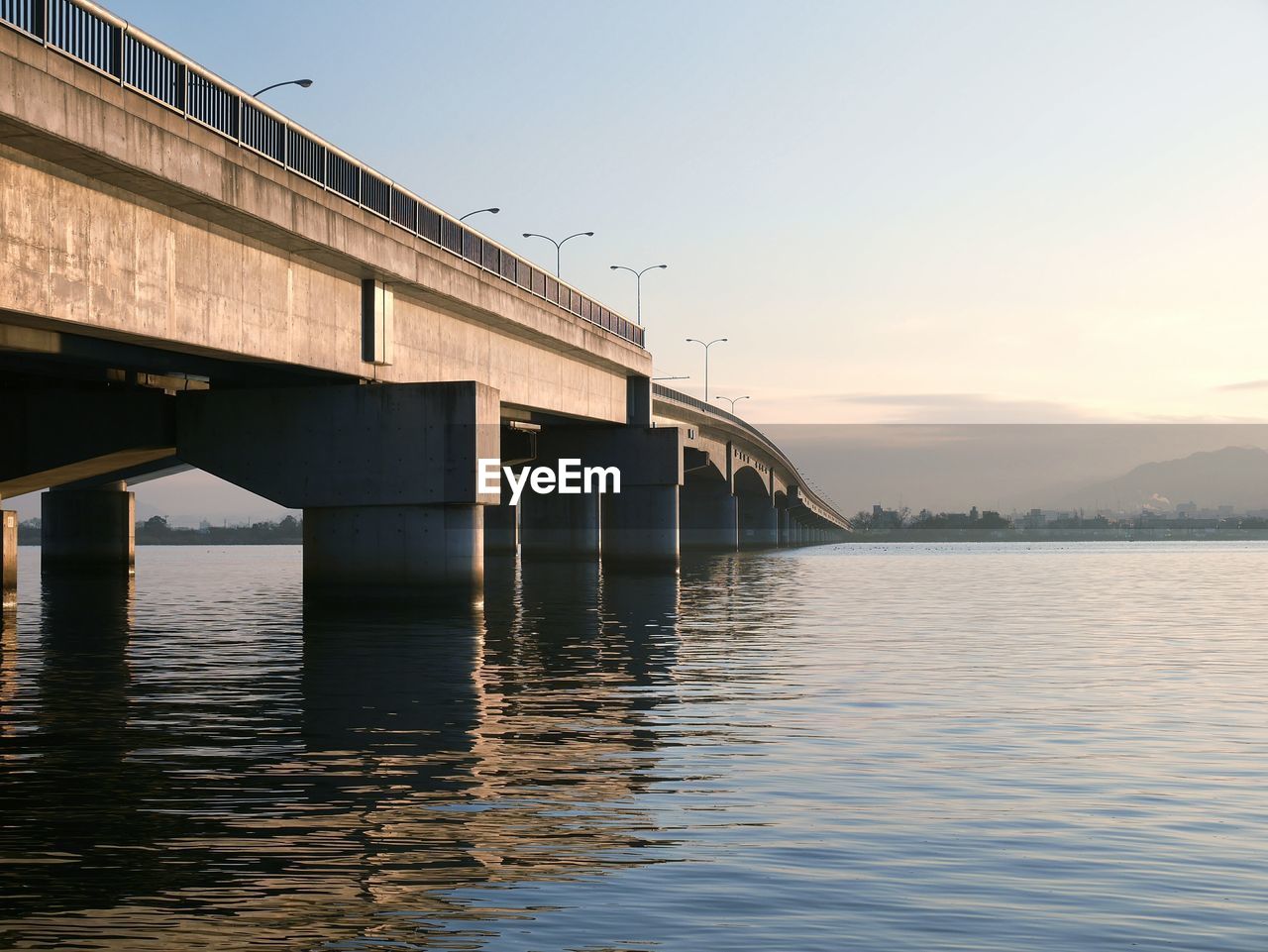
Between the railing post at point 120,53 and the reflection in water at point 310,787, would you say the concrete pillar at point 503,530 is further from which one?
the railing post at point 120,53

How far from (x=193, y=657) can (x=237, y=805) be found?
1753cm

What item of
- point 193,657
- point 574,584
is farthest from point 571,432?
point 193,657

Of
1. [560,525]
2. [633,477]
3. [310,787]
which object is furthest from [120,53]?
[560,525]

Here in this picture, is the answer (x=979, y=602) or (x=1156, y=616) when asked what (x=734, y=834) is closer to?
(x=1156, y=616)

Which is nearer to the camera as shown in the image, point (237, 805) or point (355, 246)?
point (237, 805)

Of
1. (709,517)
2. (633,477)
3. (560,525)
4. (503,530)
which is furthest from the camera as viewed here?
(709,517)

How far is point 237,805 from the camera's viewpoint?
13609 mm

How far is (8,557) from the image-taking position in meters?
50.9

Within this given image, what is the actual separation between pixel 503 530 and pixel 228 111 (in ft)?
223

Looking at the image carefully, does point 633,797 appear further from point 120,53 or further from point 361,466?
point 361,466

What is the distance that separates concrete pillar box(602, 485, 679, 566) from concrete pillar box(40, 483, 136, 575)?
2459cm

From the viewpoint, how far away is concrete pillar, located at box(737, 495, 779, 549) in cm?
18475

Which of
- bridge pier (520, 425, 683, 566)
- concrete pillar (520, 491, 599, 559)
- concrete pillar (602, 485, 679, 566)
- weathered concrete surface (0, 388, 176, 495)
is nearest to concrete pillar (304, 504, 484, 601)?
weathered concrete surface (0, 388, 176, 495)

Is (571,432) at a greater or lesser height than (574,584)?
greater
